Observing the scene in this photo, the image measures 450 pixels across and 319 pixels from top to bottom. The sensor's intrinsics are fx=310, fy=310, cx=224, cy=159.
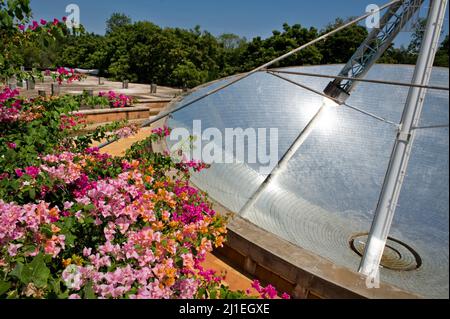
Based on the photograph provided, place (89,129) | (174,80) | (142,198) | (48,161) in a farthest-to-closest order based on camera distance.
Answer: (174,80)
(89,129)
(48,161)
(142,198)

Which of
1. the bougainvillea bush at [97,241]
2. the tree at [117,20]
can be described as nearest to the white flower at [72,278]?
the bougainvillea bush at [97,241]

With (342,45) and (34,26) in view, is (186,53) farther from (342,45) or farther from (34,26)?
(34,26)

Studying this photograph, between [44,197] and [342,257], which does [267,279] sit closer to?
[342,257]

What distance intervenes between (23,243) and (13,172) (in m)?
1.51

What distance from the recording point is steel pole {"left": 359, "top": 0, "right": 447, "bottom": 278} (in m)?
3.90

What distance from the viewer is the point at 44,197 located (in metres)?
3.58

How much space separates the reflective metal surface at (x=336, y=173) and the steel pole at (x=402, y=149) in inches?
14.5

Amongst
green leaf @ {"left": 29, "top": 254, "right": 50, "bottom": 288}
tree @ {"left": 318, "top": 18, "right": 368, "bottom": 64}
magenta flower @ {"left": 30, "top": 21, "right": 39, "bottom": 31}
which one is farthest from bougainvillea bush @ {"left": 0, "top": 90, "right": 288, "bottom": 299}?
tree @ {"left": 318, "top": 18, "right": 368, "bottom": 64}

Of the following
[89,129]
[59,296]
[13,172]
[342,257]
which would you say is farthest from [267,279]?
[89,129]

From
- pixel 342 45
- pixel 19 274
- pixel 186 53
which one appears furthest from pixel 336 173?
pixel 186 53

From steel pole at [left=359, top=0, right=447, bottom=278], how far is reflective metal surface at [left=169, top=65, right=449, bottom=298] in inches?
14.5

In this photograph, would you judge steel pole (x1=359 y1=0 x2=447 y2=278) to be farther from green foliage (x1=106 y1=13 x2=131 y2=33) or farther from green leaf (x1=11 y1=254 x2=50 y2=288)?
green foliage (x1=106 y1=13 x2=131 y2=33)

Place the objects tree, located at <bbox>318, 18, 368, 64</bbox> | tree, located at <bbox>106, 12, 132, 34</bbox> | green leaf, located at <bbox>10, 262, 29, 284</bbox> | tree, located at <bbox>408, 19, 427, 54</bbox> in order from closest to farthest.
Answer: green leaf, located at <bbox>10, 262, 29, 284</bbox>, tree, located at <bbox>408, 19, 427, 54</bbox>, tree, located at <bbox>318, 18, 368, 64</bbox>, tree, located at <bbox>106, 12, 132, 34</bbox>

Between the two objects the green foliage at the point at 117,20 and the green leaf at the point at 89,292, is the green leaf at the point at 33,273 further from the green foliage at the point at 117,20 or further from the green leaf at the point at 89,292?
the green foliage at the point at 117,20
